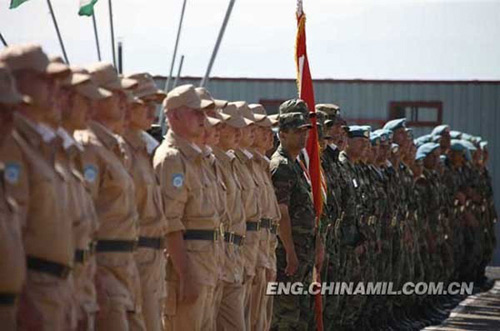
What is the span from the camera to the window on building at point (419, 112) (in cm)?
3341

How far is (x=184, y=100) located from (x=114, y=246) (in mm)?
1748

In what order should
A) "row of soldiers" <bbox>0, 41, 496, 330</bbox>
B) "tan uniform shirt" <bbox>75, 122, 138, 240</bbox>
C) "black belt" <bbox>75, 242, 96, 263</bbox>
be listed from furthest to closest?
"tan uniform shirt" <bbox>75, 122, 138, 240</bbox> < "black belt" <bbox>75, 242, 96, 263</bbox> < "row of soldiers" <bbox>0, 41, 496, 330</bbox>

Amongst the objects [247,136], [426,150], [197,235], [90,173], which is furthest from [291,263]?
[426,150]

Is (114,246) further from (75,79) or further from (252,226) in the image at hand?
(252,226)

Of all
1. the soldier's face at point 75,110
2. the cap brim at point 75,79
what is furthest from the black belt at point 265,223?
the cap brim at point 75,79

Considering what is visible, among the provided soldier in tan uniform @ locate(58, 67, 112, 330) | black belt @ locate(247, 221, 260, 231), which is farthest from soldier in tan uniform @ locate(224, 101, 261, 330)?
soldier in tan uniform @ locate(58, 67, 112, 330)

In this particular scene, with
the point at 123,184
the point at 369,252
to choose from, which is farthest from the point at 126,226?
the point at 369,252

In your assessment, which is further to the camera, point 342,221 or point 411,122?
point 411,122

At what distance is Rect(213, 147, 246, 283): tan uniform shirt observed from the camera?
36.0 ft

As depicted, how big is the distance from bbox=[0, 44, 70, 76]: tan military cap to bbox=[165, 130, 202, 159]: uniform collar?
9.43ft

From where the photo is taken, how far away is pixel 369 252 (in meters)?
16.6

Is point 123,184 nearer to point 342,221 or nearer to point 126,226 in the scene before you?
point 126,226

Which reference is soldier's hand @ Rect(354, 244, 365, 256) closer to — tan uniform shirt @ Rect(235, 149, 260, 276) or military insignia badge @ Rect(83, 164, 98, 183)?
tan uniform shirt @ Rect(235, 149, 260, 276)

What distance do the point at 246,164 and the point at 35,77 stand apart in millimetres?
4893
